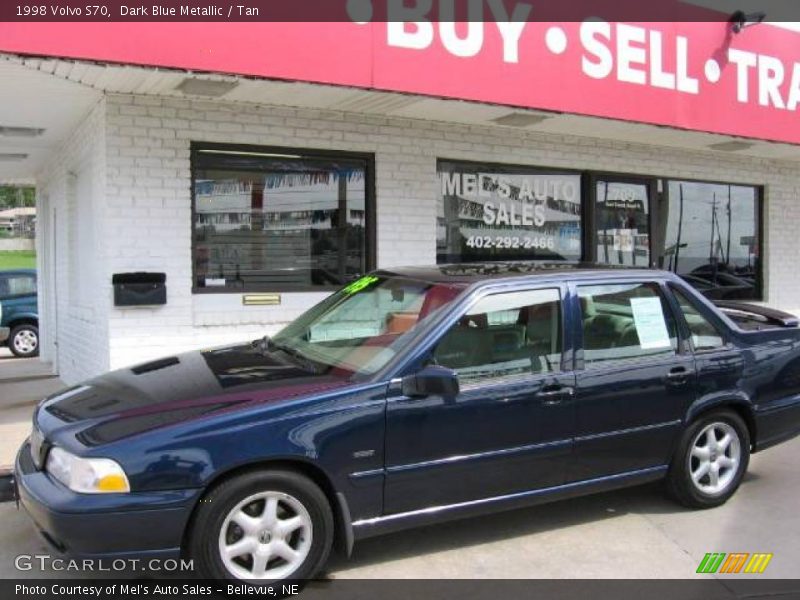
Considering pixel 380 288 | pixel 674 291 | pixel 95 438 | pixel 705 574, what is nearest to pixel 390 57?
pixel 380 288

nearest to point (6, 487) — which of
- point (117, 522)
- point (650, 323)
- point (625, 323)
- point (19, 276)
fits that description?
point (117, 522)

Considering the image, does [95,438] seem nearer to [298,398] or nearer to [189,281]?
[298,398]

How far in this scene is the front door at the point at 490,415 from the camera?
3.78 meters

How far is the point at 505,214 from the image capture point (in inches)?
348

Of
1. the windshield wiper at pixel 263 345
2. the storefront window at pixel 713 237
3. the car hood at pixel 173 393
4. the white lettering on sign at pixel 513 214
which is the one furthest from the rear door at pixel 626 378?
the storefront window at pixel 713 237

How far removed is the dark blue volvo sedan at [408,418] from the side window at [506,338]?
0.4 inches

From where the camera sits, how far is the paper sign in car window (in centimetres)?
463

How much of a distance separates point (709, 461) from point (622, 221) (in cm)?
541

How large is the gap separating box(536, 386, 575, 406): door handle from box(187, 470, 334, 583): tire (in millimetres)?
1330

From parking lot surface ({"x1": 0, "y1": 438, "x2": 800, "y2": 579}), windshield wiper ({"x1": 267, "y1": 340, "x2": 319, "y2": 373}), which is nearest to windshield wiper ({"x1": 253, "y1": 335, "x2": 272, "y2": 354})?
windshield wiper ({"x1": 267, "y1": 340, "x2": 319, "y2": 373})

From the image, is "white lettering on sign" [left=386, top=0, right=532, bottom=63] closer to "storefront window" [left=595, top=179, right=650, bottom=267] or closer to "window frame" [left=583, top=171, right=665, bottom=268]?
"window frame" [left=583, top=171, right=665, bottom=268]

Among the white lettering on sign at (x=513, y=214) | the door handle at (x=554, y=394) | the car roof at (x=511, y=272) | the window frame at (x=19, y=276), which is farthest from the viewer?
the window frame at (x=19, y=276)

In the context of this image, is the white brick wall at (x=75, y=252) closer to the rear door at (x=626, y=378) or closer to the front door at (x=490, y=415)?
the front door at (x=490, y=415)

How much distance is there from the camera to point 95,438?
3400 millimetres
